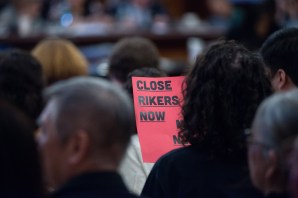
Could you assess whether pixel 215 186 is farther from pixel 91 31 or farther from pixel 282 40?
pixel 91 31

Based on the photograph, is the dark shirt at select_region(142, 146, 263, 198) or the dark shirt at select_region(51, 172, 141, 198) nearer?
the dark shirt at select_region(51, 172, 141, 198)

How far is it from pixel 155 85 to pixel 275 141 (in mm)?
1219

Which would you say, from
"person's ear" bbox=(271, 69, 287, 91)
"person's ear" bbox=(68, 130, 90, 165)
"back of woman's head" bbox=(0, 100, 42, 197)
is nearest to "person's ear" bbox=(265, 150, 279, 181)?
"person's ear" bbox=(68, 130, 90, 165)

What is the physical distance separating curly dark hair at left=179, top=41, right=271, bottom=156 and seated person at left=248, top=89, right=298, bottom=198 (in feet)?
1.53

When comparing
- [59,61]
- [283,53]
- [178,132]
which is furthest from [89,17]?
[178,132]

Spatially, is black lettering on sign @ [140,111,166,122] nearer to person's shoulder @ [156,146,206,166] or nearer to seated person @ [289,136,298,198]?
person's shoulder @ [156,146,206,166]

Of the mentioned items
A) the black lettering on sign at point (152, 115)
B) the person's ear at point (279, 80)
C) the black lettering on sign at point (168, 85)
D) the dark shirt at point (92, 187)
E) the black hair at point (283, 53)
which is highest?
the black hair at point (283, 53)

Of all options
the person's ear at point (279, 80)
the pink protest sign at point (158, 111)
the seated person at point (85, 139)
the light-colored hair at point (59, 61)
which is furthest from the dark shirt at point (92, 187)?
the light-colored hair at point (59, 61)

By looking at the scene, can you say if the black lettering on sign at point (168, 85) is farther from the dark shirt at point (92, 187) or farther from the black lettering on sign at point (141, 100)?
the dark shirt at point (92, 187)

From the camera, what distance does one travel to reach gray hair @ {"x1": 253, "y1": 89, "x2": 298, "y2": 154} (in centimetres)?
229

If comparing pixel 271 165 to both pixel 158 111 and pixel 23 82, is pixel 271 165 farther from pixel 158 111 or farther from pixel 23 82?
pixel 23 82

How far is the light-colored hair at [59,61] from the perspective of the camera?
544 centimetres

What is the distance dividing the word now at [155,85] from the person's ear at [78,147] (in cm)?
116

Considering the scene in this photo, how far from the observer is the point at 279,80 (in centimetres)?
350
